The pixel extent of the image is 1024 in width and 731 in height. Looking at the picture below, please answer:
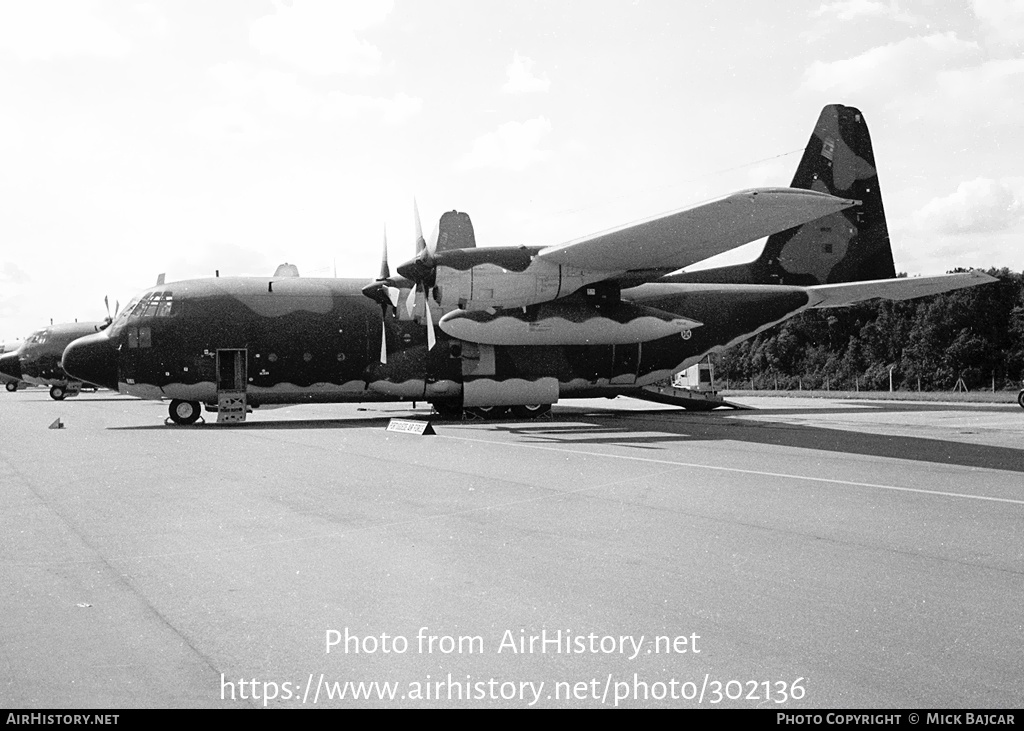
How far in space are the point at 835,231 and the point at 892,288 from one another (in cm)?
331

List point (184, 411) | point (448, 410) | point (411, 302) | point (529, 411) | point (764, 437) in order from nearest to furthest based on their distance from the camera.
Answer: point (764, 437)
point (411, 302)
point (184, 411)
point (529, 411)
point (448, 410)

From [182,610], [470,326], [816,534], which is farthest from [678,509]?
[470,326]

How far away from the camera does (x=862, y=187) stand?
2753 centimetres

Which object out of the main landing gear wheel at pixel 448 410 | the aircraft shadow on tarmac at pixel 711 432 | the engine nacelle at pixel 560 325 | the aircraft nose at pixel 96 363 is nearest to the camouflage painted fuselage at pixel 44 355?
the aircraft nose at pixel 96 363

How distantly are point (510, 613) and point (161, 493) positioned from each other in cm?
691

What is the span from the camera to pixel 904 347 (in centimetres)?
6069

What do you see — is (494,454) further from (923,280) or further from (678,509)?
(923,280)

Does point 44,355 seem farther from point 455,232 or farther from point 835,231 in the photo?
point 835,231

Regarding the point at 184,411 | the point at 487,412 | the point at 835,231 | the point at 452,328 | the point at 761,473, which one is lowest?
the point at 487,412

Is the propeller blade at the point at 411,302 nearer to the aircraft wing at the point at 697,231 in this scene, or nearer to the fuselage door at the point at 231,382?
the aircraft wing at the point at 697,231

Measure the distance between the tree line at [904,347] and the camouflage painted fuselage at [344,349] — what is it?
2857 centimetres

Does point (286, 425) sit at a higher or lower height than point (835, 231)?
lower

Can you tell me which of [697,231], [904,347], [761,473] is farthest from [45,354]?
[904,347]

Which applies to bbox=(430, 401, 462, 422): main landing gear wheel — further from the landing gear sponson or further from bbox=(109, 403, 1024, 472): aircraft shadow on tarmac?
bbox=(109, 403, 1024, 472): aircraft shadow on tarmac
